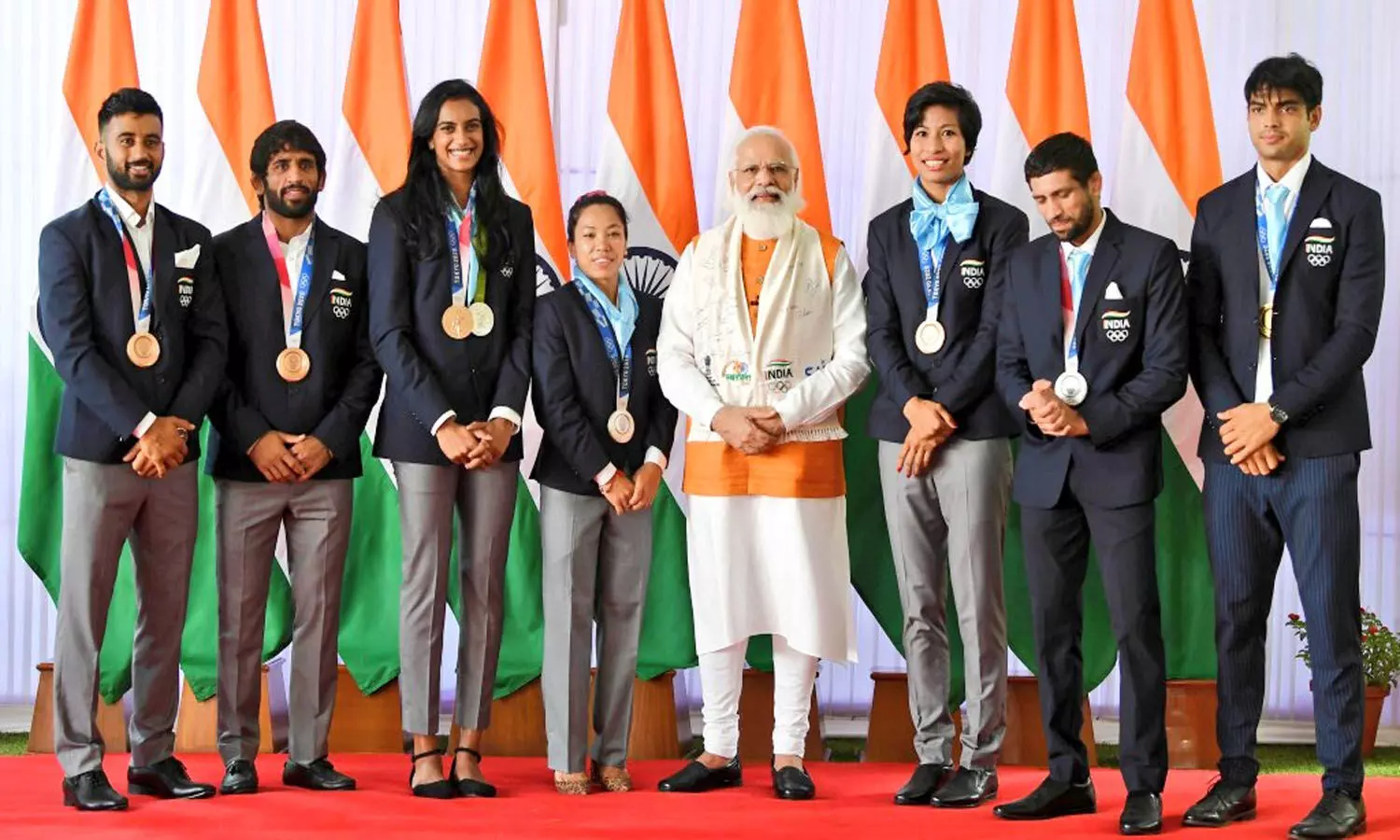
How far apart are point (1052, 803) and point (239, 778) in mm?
2023

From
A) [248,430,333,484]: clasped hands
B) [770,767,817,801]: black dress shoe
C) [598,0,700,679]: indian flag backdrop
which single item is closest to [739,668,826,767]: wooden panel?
[598,0,700,679]: indian flag backdrop

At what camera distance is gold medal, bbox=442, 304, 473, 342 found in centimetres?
386

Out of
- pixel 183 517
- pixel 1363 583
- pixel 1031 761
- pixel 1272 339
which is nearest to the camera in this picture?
pixel 1272 339

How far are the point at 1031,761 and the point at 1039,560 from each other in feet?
4.08

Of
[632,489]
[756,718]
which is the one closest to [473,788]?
[632,489]

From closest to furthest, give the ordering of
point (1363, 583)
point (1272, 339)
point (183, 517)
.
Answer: point (1272, 339) → point (183, 517) → point (1363, 583)

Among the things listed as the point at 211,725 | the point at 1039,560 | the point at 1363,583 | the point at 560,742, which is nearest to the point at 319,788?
the point at 560,742

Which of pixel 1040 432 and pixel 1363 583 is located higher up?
pixel 1040 432

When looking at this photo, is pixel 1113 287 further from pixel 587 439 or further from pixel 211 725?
pixel 211 725

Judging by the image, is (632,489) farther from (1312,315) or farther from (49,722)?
(49,722)

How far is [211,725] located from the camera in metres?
4.66

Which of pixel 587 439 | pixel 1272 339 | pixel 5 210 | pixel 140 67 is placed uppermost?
pixel 140 67

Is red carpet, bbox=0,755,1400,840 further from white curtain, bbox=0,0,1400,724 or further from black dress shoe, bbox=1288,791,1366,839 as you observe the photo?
white curtain, bbox=0,0,1400,724

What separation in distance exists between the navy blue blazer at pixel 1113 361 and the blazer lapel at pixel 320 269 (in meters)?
1.77
